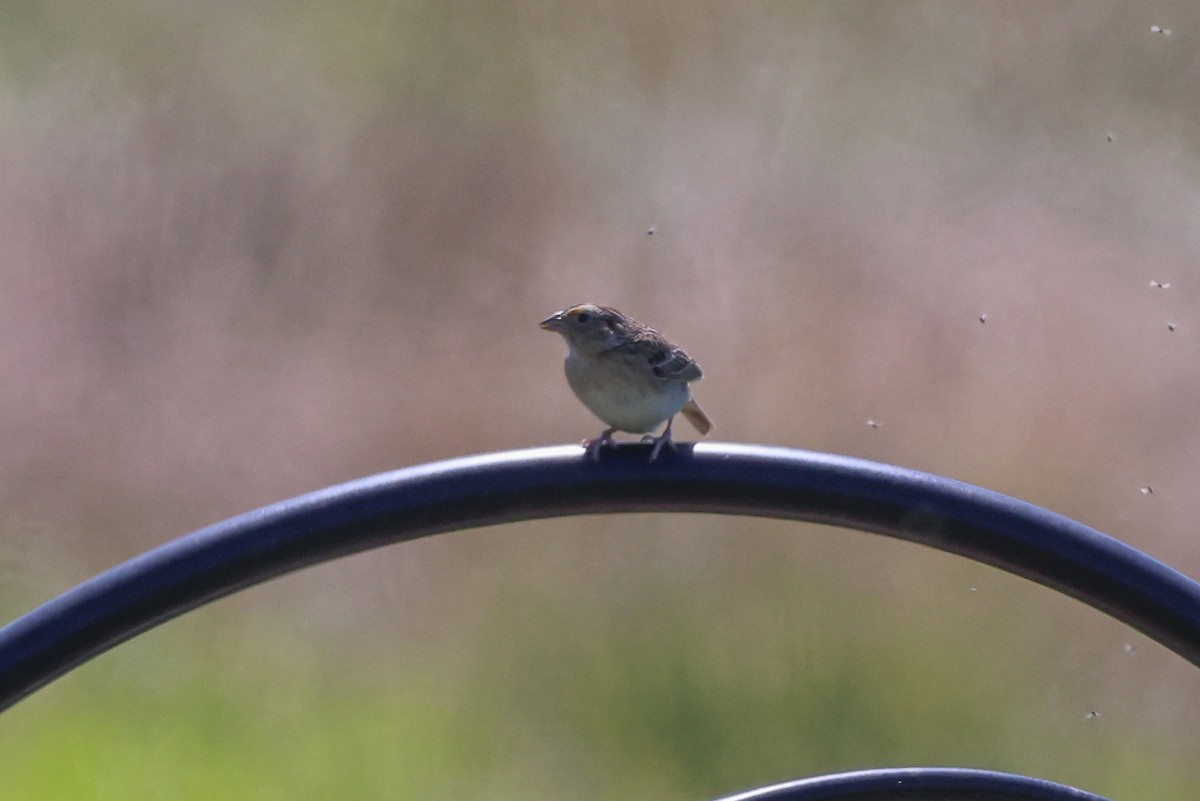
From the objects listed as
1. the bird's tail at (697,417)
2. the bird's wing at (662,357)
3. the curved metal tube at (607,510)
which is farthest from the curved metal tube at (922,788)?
the bird's tail at (697,417)

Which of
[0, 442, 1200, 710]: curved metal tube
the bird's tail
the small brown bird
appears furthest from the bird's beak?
[0, 442, 1200, 710]: curved metal tube

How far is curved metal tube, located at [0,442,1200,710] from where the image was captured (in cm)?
159

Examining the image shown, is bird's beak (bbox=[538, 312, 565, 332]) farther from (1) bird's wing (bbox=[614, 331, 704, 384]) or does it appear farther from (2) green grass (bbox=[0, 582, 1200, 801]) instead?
(2) green grass (bbox=[0, 582, 1200, 801])

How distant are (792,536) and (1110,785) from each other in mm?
1483

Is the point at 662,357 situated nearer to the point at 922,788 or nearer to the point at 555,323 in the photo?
the point at 555,323

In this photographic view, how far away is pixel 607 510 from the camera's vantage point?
1854mm

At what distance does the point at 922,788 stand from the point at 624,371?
107 centimetres

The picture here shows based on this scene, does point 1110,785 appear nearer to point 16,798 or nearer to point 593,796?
point 593,796

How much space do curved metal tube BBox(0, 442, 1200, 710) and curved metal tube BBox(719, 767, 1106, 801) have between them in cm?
35

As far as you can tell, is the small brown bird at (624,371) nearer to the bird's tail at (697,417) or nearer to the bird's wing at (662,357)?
the bird's wing at (662,357)

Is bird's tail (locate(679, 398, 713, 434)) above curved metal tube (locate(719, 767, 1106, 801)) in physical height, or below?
above

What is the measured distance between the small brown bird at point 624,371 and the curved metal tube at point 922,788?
85 centimetres

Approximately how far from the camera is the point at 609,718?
514cm

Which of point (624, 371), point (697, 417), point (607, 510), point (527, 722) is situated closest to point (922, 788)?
point (607, 510)
